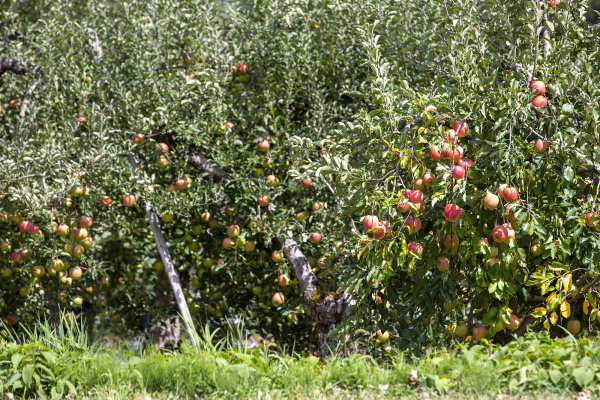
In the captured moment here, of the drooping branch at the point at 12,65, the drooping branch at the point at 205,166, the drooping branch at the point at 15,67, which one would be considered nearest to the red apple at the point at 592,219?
the drooping branch at the point at 205,166

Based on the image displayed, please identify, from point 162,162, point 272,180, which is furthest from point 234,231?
point 162,162

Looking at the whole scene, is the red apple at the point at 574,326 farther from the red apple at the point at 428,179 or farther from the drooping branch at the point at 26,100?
the drooping branch at the point at 26,100

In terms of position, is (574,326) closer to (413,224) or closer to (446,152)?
(413,224)

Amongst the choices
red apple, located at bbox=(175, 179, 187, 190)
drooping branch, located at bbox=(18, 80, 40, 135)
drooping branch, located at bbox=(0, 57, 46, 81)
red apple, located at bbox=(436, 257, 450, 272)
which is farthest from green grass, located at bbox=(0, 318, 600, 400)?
drooping branch, located at bbox=(0, 57, 46, 81)

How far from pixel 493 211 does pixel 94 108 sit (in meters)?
3.17

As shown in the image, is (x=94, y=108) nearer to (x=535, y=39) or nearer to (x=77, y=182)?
(x=77, y=182)

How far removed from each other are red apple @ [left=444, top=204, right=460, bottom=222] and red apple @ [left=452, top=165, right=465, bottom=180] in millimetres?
150

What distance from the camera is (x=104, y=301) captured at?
6.71 m

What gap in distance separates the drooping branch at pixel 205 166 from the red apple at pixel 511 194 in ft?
9.18

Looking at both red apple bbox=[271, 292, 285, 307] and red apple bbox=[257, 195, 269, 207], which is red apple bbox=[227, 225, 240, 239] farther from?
red apple bbox=[271, 292, 285, 307]

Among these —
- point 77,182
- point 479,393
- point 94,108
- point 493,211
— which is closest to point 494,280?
point 493,211

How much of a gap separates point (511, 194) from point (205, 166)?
3033 millimetres

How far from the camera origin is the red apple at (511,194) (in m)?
2.94

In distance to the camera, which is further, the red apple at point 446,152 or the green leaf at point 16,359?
the green leaf at point 16,359
